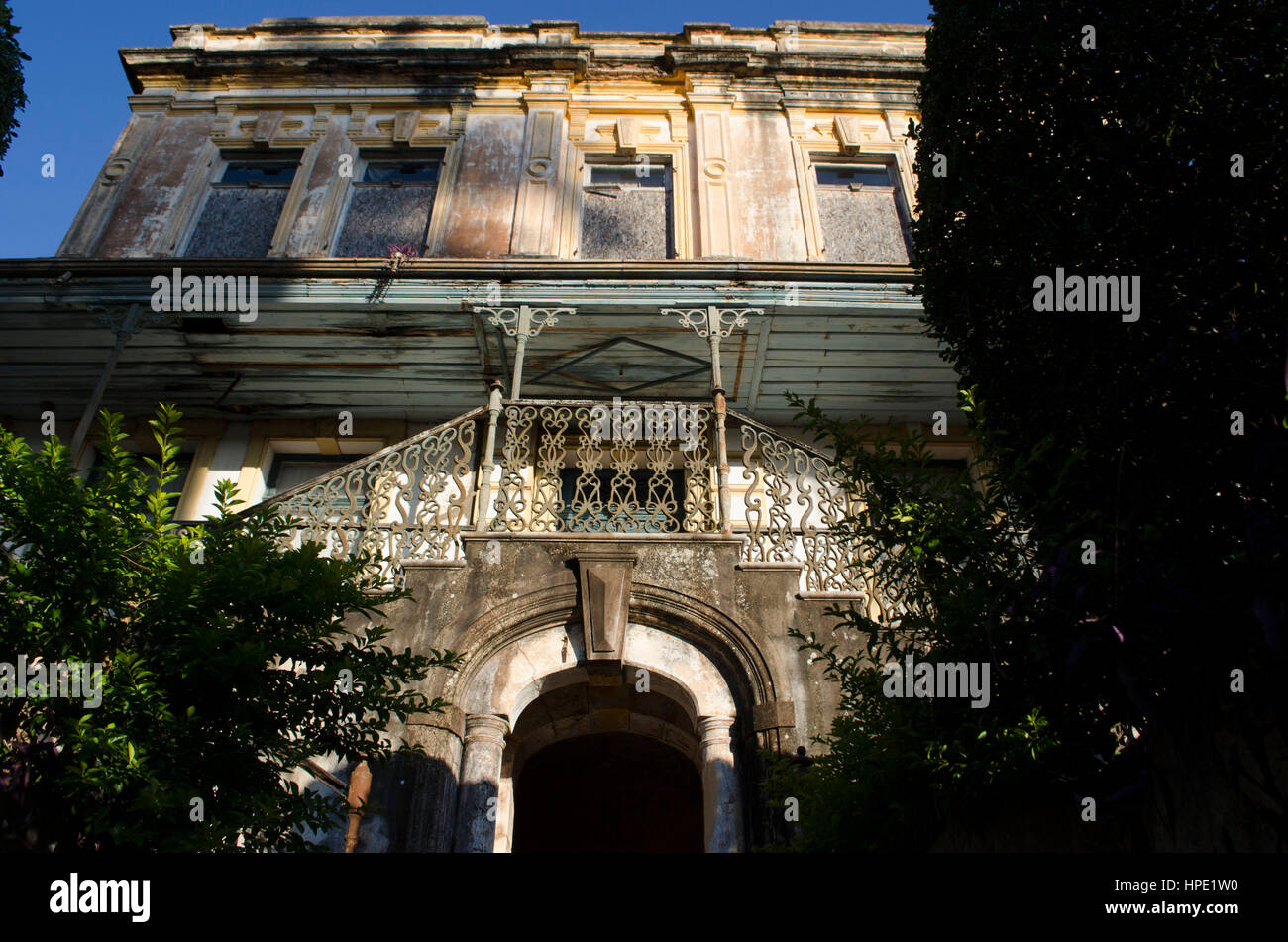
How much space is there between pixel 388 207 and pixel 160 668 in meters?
9.56

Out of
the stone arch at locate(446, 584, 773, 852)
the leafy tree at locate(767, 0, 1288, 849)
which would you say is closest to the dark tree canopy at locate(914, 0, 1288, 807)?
the leafy tree at locate(767, 0, 1288, 849)

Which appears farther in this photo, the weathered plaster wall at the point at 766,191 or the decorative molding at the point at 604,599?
the weathered plaster wall at the point at 766,191

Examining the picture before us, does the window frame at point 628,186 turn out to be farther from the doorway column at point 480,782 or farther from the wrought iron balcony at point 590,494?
the doorway column at point 480,782

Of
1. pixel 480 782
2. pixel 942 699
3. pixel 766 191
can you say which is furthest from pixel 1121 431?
pixel 766 191

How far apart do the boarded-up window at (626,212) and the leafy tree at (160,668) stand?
325 inches

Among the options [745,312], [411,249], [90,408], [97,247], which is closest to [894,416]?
[745,312]

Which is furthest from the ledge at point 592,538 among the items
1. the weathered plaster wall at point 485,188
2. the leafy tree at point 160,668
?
the weathered plaster wall at point 485,188

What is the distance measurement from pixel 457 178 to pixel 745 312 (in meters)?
5.29

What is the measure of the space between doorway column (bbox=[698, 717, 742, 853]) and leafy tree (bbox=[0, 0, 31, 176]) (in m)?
7.97

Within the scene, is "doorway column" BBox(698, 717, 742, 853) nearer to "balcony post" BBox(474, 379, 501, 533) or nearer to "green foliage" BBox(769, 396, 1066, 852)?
"green foliage" BBox(769, 396, 1066, 852)

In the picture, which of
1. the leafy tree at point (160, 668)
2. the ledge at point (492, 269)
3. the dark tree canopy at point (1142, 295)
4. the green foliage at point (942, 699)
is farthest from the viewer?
the ledge at point (492, 269)

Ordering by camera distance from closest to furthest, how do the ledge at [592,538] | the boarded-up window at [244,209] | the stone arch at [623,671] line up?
the stone arch at [623,671] → the ledge at [592,538] → the boarded-up window at [244,209]

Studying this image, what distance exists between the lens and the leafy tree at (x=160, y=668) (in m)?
4.04
